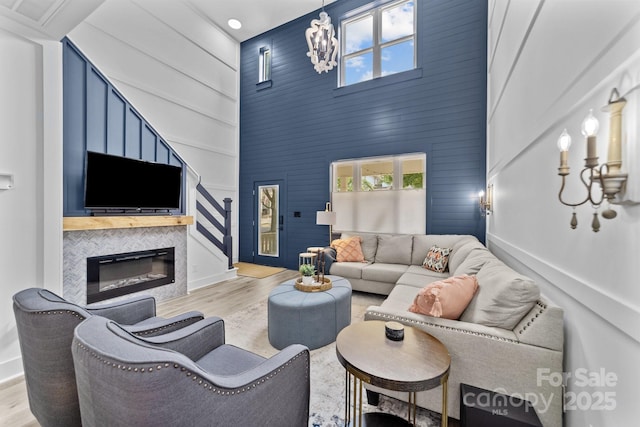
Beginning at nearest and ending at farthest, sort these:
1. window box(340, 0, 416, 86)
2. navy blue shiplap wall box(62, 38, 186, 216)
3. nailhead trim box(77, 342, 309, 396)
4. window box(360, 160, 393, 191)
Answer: nailhead trim box(77, 342, 309, 396) < navy blue shiplap wall box(62, 38, 186, 216) < window box(340, 0, 416, 86) < window box(360, 160, 393, 191)

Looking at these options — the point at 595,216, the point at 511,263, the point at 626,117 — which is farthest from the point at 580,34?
the point at 511,263

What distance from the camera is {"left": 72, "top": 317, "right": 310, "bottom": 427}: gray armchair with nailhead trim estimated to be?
0.81 m

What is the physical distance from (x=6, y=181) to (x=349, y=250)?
4.08 m

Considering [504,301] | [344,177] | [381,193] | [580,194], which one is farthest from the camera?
[344,177]

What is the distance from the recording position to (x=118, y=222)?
3.49 meters

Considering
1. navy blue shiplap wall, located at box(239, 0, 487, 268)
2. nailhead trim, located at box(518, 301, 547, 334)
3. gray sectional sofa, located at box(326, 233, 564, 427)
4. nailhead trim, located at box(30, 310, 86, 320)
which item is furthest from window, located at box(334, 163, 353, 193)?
nailhead trim, located at box(30, 310, 86, 320)

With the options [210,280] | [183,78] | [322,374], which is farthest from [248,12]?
[322,374]

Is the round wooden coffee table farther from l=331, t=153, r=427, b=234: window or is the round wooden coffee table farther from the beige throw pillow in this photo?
l=331, t=153, r=427, b=234: window

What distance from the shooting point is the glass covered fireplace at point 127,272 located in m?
3.39

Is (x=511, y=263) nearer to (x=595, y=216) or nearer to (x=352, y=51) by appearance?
(x=595, y=216)

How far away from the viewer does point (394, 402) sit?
6.23ft

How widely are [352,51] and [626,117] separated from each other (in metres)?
5.56

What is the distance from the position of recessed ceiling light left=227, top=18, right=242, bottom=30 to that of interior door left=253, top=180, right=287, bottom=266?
143 inches

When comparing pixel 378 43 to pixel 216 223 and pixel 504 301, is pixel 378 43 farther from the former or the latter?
pixel 504 301
